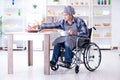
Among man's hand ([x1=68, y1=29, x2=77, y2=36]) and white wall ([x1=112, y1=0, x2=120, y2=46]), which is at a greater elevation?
white wall ([x1=112, y1=0, x2=120, y2=46])

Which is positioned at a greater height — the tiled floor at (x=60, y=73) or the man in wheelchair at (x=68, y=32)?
the man in wheelchair at (x=68, y=32)

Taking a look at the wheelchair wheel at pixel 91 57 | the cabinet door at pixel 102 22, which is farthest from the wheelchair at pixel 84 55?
the cabinet door at pixel 102 22

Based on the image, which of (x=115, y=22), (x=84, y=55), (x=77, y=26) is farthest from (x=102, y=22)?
(x=84, y=55)

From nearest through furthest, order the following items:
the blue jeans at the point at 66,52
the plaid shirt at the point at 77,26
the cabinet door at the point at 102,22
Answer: the blue jeans at the point at 66,52 < the plaid shirt at the point at 77,26 < the cabinet door at the point at 102,22

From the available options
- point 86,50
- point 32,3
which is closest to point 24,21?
point 32,3

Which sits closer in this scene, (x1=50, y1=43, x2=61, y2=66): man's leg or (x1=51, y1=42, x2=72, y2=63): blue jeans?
(x1=51, y1=42, x2=72, y2=63): blue jeans

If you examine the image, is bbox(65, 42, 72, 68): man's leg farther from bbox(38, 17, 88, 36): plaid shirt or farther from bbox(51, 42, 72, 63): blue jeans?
bbox(38, 17, 88, 36): plaid shirt

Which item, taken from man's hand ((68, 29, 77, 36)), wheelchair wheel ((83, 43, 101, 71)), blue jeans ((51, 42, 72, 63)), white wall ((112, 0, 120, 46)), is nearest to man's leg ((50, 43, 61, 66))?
blue jeans ((51, 42, 72, 63))

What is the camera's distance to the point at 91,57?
509 cm

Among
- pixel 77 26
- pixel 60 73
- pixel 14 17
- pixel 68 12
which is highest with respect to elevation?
pixel 14 17

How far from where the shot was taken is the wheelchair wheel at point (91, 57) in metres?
4.93

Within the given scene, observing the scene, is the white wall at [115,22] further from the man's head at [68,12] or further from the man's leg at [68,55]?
the man's leg at [68,55]

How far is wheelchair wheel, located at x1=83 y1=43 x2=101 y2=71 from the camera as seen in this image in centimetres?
493

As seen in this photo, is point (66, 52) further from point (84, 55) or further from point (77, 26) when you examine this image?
point (77, 26)
